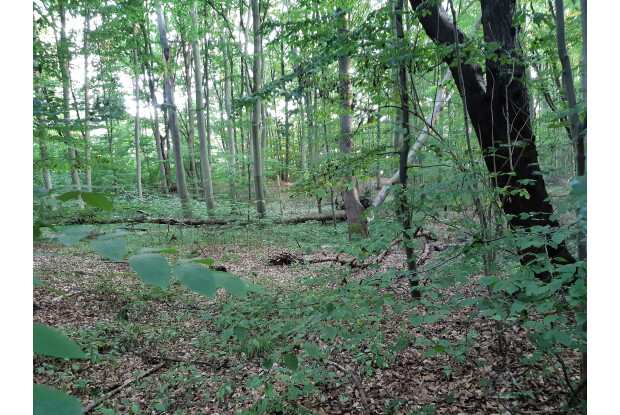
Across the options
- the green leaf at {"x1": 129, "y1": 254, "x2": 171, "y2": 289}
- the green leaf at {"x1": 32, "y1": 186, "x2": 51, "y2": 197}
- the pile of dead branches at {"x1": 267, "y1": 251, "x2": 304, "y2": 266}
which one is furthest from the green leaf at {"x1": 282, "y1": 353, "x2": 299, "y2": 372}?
the pile of dead branches at {"x1": 267, "y1": 251, "x2": 304, "y2": 266}

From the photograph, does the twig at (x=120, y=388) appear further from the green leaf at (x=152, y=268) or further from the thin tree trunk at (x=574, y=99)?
the thin tree trunk at (x=574, y=99)

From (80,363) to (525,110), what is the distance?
470 centimetres

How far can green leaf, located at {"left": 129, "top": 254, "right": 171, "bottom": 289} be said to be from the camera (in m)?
0.57

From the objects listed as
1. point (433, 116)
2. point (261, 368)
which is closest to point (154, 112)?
point (433, 116)

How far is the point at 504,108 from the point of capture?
3361mm

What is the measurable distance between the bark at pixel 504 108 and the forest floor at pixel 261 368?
1.03 metres

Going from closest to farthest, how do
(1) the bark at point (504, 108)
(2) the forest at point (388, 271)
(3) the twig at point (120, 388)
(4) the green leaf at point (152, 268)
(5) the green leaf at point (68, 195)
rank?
(4) the green leaf at point (152, 268) < (5) the green leaf at point (68, 195) < (2) the forest at point (388, 271) < (3) the twig at point (120, 388) < (1) the bark at point (504, 108)

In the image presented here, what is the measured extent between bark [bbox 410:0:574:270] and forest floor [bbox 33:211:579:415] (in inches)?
40.7

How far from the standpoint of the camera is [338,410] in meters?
2.31

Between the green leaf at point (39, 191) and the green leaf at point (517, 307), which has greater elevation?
the green leaf at point (39, 191)

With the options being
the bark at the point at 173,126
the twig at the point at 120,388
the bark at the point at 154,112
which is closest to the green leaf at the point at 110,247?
the twig at the point at 120,388

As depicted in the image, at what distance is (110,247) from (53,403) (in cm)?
27

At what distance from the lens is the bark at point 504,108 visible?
3.11 metres

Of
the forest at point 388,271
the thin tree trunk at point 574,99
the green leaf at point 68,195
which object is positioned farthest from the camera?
the forest at point 388,271
